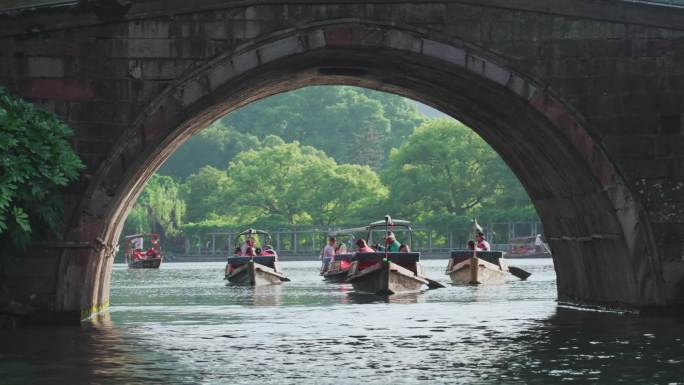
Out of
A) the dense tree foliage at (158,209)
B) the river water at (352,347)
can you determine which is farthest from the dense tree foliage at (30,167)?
the dense tree foliage at (158,209)

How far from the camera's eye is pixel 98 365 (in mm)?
16562

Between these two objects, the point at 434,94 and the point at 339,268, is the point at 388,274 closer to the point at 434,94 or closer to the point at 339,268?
the point at 434,94

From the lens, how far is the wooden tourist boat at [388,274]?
3597cm

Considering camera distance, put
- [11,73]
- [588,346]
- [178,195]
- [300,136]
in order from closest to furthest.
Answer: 1. [588,346]
2. [11,73]
3. [178,195]
4. [300,136]

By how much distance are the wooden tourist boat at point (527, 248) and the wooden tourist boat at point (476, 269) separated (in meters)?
48.4

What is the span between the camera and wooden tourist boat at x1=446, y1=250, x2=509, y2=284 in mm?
43438

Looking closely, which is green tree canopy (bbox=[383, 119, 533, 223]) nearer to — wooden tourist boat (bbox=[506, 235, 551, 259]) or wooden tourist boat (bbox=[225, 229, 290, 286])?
wooden tourist boat (bbox=[506, 235, 551, 259])

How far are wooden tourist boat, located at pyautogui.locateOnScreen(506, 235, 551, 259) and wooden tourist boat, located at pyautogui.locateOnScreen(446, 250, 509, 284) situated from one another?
48.4 metres

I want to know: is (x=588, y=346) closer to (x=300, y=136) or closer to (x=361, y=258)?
(x=361, y=258)

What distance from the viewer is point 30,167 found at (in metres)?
19.0

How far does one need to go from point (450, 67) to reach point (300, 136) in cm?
12209

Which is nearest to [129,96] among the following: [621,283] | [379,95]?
[621,283]

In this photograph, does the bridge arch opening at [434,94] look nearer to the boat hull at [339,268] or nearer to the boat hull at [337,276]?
the boat hull at [337,276]

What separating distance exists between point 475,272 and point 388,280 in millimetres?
8211
